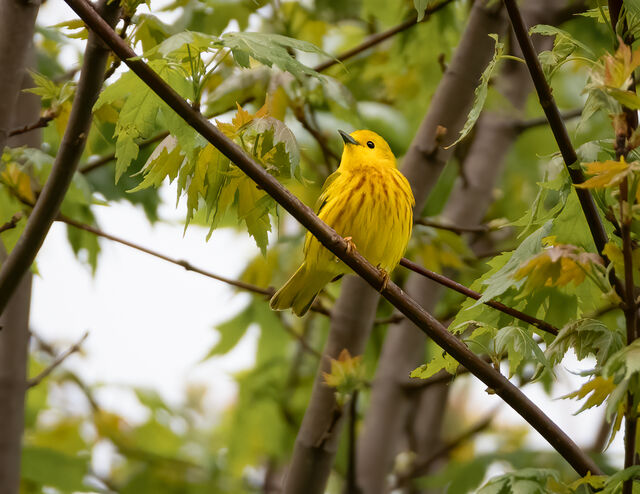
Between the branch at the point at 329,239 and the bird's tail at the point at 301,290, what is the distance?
104 centimetres

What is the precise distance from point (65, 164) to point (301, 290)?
3.80ft

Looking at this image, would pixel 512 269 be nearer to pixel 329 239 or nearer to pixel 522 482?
pixel 329 239

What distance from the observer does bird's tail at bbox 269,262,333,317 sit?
280 cm

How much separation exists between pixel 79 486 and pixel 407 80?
8.54 ft

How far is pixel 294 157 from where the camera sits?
169cm

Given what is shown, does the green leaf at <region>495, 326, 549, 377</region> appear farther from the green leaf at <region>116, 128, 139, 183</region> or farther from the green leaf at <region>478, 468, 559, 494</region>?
the green leaf at <region>116, 128, 139, 183</region>

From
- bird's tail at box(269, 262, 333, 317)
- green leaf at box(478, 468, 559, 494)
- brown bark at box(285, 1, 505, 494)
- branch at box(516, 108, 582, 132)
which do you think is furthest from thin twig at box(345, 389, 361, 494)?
branch at box(516, 108, 582, 132)

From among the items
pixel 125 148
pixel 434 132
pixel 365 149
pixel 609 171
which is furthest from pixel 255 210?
pixel 365 149

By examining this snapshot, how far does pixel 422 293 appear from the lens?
353 cm

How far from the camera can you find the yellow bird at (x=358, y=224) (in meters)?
2.70

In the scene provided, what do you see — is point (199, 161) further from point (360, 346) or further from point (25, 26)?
point (360, 346)

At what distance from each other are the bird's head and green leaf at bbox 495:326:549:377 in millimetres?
1564

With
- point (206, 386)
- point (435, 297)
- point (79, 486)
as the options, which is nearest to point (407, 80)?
point (435, 297)

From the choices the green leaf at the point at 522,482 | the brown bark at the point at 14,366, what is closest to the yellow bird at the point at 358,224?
the brown bark at the point at 14,366
